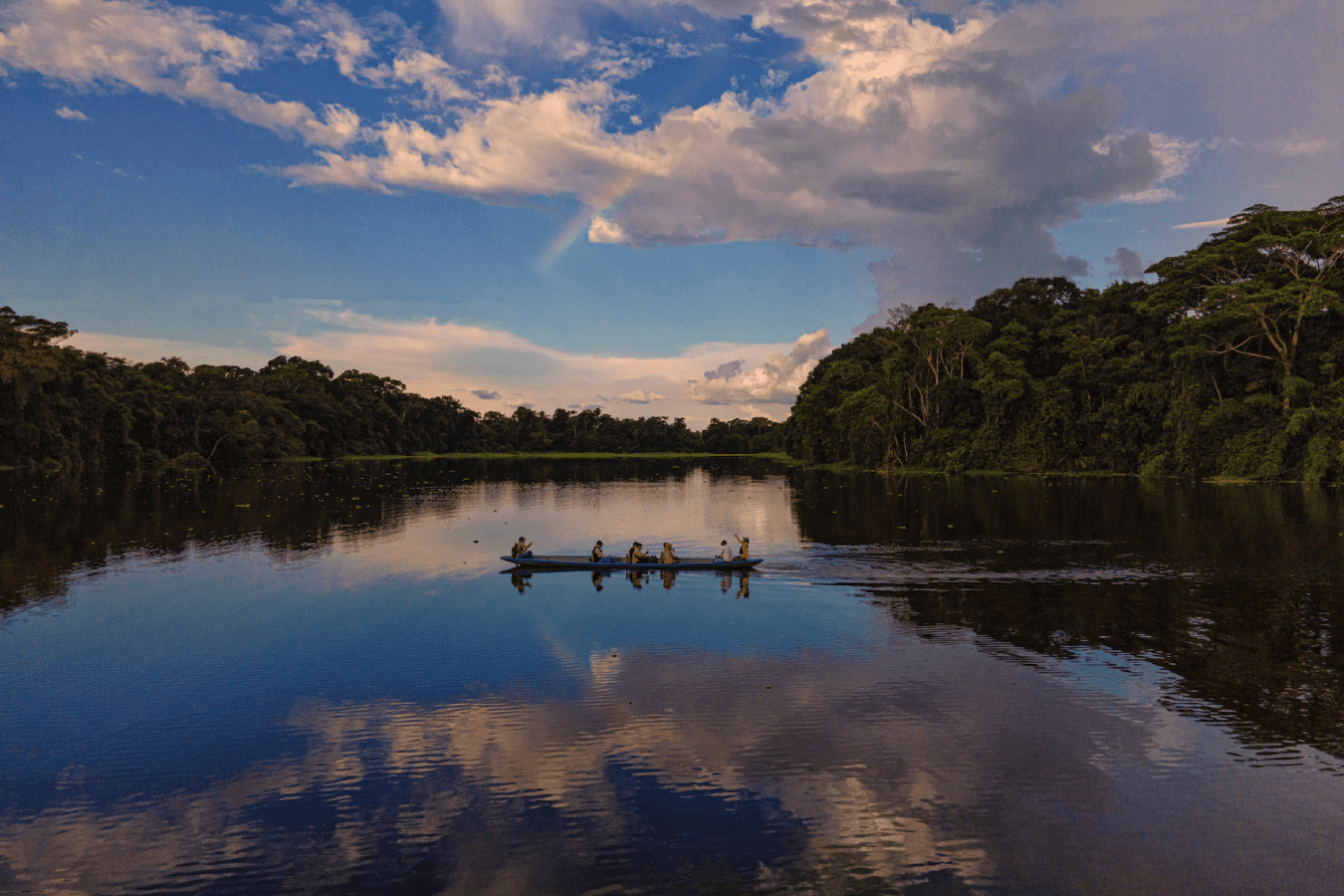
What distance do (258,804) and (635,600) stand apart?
15.1 metres

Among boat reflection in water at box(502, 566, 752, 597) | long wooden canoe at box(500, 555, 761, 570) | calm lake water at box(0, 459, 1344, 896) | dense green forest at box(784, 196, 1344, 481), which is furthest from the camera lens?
dense green forest at box(784, 196, 1344, 481)

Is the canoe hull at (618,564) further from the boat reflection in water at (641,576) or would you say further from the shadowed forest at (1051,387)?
the shadowed forest at (1051,387)

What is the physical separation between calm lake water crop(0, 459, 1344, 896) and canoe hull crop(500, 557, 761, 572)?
67 cm

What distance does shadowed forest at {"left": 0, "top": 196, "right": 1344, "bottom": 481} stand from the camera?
65.5m

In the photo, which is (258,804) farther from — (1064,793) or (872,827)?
(1064,793)

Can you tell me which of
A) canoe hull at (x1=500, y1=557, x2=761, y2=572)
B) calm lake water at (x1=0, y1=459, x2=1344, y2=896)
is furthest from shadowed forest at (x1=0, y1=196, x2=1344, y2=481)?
canoe hull at (x1=500, y1=557, x2=761, y2=572)

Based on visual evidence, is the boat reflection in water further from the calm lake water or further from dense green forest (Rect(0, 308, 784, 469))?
dense green forest (Rect(0, 308, 784, 469))

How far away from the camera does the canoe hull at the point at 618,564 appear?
29.6m

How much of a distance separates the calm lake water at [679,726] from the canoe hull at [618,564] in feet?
2.19

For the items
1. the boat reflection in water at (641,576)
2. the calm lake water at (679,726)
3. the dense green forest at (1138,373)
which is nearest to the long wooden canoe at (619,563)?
the boat reflection in water at (641,576)

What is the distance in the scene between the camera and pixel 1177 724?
14.2 metres

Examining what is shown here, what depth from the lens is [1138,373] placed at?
8031cm

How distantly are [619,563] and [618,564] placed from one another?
4.0 inches

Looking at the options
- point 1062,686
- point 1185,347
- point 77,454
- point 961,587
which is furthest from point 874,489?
point 77,454
